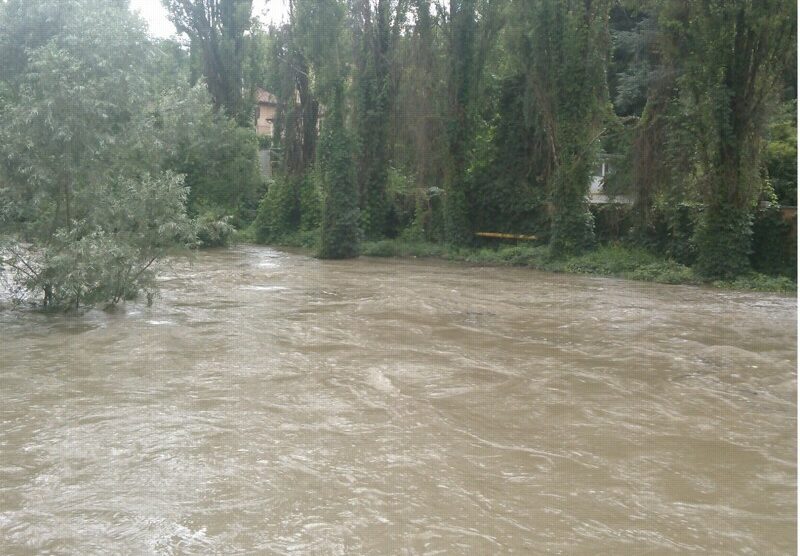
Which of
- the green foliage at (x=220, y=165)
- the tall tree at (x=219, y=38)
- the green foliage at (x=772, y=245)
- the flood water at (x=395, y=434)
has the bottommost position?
the flood water at (x=395, y=434)

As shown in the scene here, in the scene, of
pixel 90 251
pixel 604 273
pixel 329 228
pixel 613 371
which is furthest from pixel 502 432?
pixel 329 228

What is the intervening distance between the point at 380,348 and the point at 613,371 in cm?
325

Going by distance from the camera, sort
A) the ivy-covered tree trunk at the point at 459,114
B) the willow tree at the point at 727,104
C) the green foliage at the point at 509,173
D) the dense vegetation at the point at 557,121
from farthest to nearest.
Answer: the green foliage at the point at 509,173 → the ivy-covered tree trunk at the point at 459,114 → the dense vegetation at the point at 557,121 → the willow tree at the point at 727,104

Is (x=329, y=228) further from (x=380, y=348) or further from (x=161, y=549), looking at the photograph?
(x=161, y=549)

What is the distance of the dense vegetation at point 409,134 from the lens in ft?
46.4

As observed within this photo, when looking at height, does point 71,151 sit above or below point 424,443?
above

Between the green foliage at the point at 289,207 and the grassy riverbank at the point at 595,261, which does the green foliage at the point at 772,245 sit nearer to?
the grassy riverbank at the point at 595,261

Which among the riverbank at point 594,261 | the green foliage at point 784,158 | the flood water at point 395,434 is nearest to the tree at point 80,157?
the flood water at point 395,434

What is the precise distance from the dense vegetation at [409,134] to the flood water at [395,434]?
2340 millimetres

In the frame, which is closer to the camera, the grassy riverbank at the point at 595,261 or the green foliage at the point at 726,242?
the grassy riverbank at the point at 595,261

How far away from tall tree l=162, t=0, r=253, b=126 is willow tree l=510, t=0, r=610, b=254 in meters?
16.2

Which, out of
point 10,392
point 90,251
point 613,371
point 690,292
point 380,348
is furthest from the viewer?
point 690,292

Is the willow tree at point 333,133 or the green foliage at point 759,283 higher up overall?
the willow tree at point 333,133

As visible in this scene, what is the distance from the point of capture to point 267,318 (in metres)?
14.6
